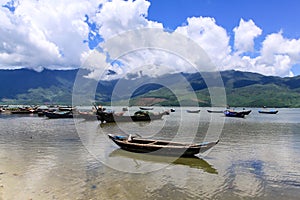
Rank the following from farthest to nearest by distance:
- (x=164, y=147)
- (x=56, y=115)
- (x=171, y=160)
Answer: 1. (x=56, y=115)
2. (x=164, y=147)
3. (x=171, y=160)

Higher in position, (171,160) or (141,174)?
(171,160)

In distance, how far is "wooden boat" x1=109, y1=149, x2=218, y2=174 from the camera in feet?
54.9

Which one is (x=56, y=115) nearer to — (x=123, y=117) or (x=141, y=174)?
(x=123, y=117)

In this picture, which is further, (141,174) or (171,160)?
(171,160)

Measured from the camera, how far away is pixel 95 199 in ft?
36.2

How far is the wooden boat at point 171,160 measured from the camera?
54.9ft

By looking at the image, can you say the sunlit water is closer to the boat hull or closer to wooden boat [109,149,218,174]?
wooden boat [109,149,218,174]

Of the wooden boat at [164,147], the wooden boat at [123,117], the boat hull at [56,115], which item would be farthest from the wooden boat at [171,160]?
the boat hull at [56,115]

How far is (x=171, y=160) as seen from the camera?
720 inches

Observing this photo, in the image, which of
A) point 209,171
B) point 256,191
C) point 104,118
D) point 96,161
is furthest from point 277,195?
point 104,118

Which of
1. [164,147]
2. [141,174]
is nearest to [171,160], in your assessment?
[164,147]

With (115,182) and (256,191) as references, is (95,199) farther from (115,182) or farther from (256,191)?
(256,191)

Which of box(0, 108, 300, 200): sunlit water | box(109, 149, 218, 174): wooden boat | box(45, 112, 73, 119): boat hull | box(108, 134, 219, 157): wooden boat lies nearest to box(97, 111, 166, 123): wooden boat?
box(45, 112, 73, 119): boat hull

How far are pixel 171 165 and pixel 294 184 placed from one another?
7.16m
